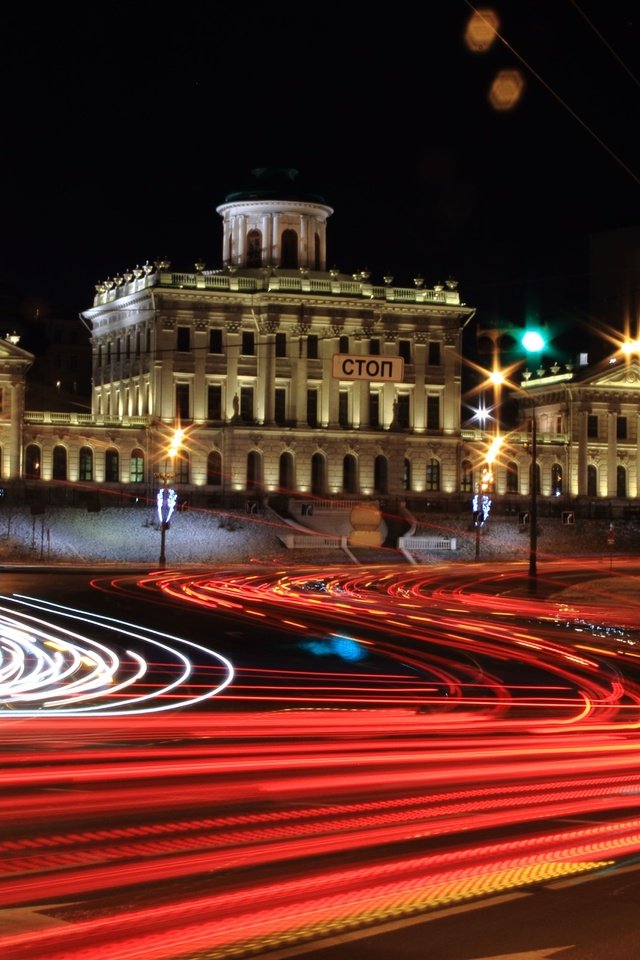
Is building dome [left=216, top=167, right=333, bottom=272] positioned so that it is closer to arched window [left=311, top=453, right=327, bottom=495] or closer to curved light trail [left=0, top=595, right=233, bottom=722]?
arched window [left=311, top=453, right=327, bottom=495]

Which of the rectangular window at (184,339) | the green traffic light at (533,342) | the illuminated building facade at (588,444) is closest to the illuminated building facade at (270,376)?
the rectangular window at (184,339)

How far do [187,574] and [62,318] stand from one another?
253 ft

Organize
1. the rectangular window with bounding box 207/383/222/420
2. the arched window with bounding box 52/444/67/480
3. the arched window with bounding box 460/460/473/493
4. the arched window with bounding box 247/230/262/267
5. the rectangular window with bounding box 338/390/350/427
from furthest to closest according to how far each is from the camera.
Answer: the arched window with bounding box 460/460/473/493, the arched window with bounding box 247/230/262/267, the rectangular window with bounding box 338/390/350/427, the rectangular window with bounding box 207/383/222/420, the arched window with bounding box 52/444/67/480

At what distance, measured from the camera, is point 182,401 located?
10469cm

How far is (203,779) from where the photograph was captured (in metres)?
15.8

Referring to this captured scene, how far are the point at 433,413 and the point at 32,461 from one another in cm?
2800

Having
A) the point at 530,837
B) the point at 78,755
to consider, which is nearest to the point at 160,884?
the point at 530,837

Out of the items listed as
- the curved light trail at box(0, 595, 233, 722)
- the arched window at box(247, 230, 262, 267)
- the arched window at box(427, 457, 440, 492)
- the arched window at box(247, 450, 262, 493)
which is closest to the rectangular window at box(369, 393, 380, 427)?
the arched window at box(427, 457, 440, 492)

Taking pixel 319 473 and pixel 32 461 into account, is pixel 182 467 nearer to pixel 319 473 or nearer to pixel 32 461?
pixel 319 473

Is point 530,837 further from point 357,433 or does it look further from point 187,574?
point 357,433

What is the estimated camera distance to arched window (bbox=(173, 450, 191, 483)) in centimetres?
10388

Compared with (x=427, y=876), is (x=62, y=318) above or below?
above

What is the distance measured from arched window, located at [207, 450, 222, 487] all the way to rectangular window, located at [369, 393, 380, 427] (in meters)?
11.0

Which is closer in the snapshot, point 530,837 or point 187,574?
point 530,837
